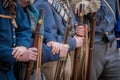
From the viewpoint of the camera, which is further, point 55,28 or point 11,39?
point 55,28

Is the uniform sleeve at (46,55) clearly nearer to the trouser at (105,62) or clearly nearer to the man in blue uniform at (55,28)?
the man in blue uniform at (55,28)

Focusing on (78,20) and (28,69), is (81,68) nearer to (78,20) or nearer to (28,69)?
(78,20)

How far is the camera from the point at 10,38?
5.31ft

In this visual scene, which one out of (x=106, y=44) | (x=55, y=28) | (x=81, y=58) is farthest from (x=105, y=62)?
(x=55, y=28)

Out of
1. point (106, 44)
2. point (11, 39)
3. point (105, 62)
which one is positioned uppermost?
point (11, 39)

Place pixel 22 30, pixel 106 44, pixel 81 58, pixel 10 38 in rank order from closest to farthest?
pixel 10 38 → pixel 22 30 → pixel 81 58 → pixel 106 44

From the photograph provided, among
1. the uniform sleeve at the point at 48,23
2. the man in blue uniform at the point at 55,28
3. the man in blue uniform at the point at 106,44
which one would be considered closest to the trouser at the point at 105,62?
the man in blue uniform at the point at 106,44

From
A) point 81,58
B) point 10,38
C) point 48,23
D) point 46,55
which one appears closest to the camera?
point 10,38

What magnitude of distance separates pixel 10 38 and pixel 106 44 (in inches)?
43.9

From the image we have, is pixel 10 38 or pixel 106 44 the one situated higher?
pixel 10 38

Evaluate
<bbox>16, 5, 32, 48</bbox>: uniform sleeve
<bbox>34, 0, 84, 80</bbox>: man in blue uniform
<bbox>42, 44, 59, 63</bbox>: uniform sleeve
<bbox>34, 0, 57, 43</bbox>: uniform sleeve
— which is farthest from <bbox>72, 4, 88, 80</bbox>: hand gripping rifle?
<bbox>16, 5, 32, 48</bbox>: uniform sleeve

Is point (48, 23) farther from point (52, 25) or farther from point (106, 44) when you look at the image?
point (106, 44)

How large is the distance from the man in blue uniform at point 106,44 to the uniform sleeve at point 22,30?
2.62ft

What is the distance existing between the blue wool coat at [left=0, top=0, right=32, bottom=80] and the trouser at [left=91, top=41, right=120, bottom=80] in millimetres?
902
